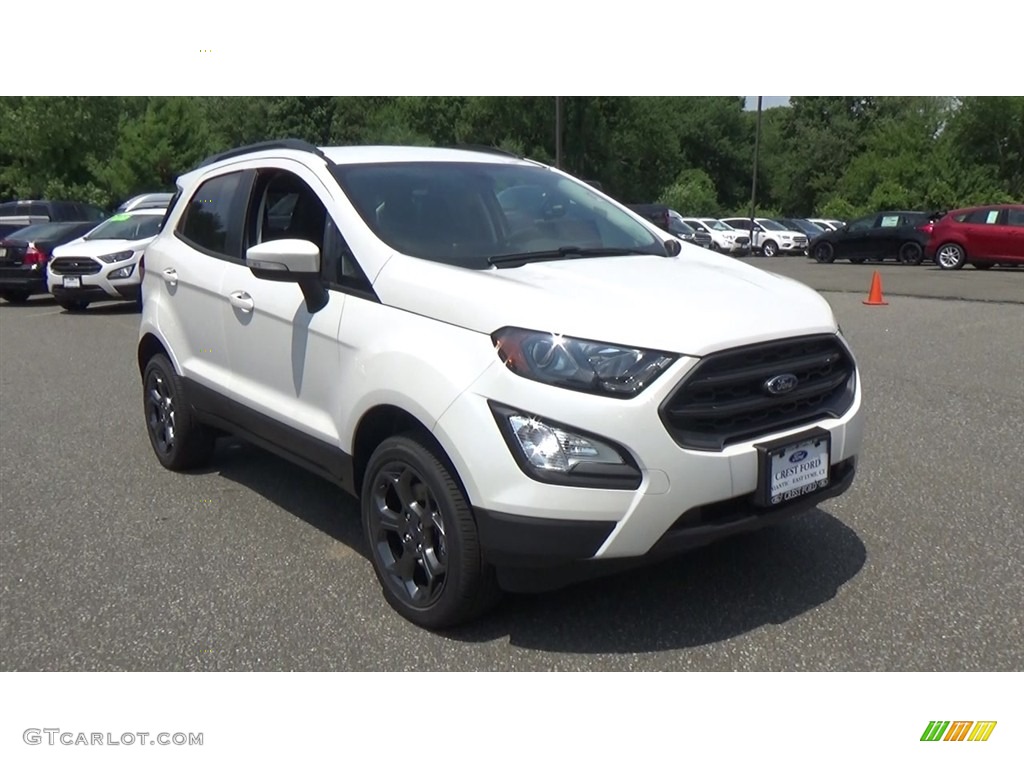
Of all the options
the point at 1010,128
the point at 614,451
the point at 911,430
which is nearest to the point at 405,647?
the point at 614,451

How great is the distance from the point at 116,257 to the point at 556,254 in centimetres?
1317

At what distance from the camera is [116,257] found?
51.1ft

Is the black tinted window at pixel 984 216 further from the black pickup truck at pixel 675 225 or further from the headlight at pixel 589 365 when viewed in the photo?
the headlight at pixel 589 365

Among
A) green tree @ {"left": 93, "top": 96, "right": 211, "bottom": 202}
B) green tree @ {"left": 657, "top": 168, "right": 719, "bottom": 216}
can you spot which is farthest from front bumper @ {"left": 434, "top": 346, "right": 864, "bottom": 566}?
green tree @ {"left": 657, "top": 168, "right": 719, "bottom": 216}

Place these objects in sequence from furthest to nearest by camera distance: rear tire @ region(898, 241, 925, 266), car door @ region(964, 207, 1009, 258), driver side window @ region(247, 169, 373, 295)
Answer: rear tire @ region(898, 241, 925, 266) < car door @ region(964, 207, 1009, 258) < driver side window @ region(247, 169, 373, 295)

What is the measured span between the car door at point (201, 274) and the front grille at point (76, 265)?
10588 mm

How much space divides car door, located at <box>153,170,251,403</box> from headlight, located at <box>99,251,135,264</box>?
34.4 ft

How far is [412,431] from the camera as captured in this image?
3.75 m

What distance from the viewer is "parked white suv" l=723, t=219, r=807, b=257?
36.0 meters

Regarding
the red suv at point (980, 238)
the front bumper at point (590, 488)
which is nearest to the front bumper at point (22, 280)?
the front bumper at point (590, 488)

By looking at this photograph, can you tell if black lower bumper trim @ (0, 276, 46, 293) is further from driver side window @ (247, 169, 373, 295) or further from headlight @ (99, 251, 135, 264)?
driver side window @ (247, 169, 373, 295)

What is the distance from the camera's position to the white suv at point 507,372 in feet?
10.8
